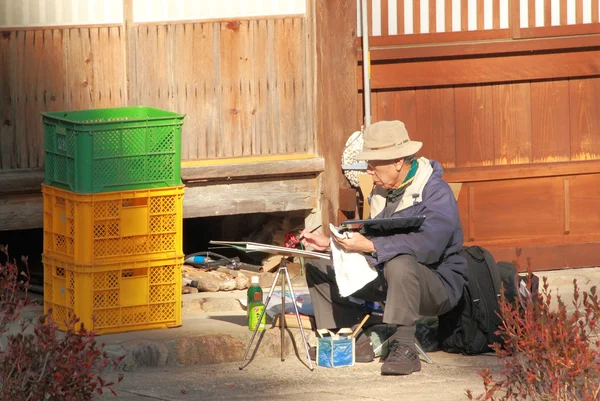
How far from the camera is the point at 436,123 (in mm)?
9531

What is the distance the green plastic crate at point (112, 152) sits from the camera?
7592 millimetres

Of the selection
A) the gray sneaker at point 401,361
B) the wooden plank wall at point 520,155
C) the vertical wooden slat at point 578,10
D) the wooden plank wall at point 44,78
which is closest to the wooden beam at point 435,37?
the wooden plank wall at point 520,155

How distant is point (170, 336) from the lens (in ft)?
25.1

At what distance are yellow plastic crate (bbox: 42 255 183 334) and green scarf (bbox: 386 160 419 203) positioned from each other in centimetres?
143

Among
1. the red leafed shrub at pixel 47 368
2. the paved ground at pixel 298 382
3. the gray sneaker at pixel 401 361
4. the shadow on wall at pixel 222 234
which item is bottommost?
the paved ground at pixel 298 382

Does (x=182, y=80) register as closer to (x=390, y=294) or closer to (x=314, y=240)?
(x=314, y=240)

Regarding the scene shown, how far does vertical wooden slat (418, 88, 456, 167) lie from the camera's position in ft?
31.2

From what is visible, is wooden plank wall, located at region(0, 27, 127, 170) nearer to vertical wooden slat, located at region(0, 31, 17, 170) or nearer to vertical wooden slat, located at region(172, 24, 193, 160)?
vertical wooden slat, located at region(0, 31, 17, 170)

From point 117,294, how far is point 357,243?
5.39ft

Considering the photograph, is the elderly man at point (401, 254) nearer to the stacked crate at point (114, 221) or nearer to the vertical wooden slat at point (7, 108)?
the stacked crate at point (114, 221)

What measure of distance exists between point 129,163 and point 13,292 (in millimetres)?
2326

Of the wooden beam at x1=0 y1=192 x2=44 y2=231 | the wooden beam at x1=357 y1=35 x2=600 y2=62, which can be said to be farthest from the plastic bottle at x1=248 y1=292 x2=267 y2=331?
the wooden beam at x1=357 y1=35 x2=600 y2=62

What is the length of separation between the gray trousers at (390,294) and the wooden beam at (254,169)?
5.77 feet

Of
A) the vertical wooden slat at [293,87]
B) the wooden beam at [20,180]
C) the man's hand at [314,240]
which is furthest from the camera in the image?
the vertical wooden slat at [293,87]
